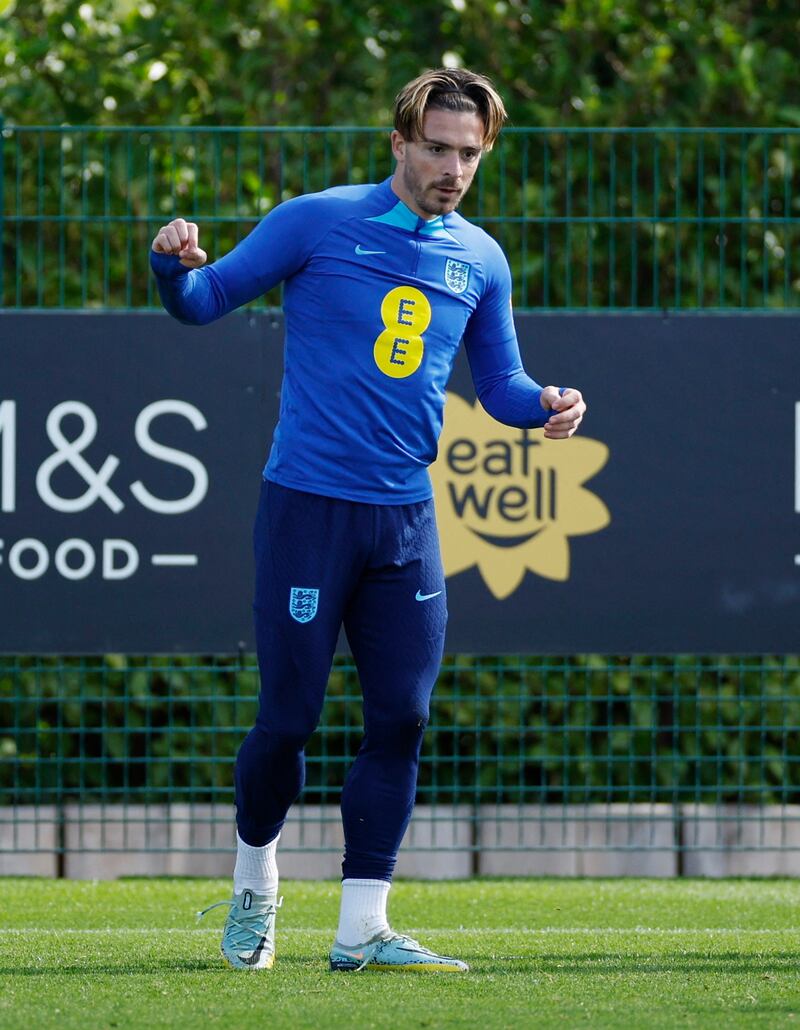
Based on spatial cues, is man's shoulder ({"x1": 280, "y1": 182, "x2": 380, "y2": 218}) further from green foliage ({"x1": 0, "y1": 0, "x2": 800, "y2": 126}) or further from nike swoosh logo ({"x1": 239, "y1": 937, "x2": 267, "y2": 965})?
Answer: green foliage ({"x1": 0, "y1": 0, "x2": 800, "y2": 126})

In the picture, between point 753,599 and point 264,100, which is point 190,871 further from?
point 264,100

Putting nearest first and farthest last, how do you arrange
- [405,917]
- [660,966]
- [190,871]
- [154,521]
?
[660,966] → [405,917] → [154,521] → [190,871]

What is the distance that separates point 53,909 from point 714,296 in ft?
10.2

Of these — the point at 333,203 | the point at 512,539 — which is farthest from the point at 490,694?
the point at 333,203

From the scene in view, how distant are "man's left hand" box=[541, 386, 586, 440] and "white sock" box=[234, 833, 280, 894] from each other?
98 cm

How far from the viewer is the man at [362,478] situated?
3.35m

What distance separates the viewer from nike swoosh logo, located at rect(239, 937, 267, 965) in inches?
136

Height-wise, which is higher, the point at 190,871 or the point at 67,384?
the point at 67,384

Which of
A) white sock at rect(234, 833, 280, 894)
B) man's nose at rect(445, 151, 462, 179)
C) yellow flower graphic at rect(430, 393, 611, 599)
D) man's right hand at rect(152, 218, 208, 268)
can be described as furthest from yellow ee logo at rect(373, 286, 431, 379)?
yellow flower graphic at rect(430, 393, 611, 599)

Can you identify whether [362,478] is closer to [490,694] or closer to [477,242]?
[477,242]

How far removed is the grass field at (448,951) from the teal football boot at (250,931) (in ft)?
0.16

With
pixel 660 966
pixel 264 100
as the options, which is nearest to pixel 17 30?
pixel 264 100

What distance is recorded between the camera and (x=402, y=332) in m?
3.39

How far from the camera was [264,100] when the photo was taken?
634cm
